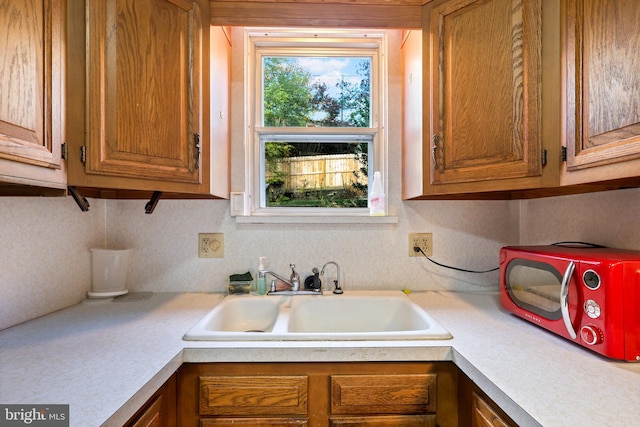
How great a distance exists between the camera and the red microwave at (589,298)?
762 mm

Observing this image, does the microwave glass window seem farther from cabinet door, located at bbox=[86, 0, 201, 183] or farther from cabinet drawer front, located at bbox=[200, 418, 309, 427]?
cabinet door, located at bbox=[86, 0, 201, 183]

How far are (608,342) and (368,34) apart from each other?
1599 mm

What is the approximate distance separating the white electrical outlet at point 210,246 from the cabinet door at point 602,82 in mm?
1422

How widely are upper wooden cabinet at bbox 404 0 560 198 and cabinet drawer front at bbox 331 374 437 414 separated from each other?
2.27 feet

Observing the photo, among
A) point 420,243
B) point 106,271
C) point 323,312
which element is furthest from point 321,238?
point 106,271

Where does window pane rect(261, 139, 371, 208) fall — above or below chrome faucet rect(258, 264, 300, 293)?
above

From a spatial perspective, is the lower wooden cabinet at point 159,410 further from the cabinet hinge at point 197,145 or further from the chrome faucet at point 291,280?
the cabinet hinge at point 197,145

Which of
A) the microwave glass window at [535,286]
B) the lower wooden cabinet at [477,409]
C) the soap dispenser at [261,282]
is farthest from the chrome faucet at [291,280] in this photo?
the microwave glass window at [535,286]

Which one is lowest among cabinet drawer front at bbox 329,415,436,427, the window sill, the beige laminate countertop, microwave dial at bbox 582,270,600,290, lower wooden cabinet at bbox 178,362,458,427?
cabinet drawer front at bbox 329,415,436,427

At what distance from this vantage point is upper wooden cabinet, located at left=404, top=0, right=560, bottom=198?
3.20 feet

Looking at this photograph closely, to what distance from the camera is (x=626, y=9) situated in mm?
769

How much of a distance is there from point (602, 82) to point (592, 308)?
24.2 inches

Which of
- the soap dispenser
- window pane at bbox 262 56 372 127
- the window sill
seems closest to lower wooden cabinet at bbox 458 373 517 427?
the window sill

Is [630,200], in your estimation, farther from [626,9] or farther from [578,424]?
[578,424]
